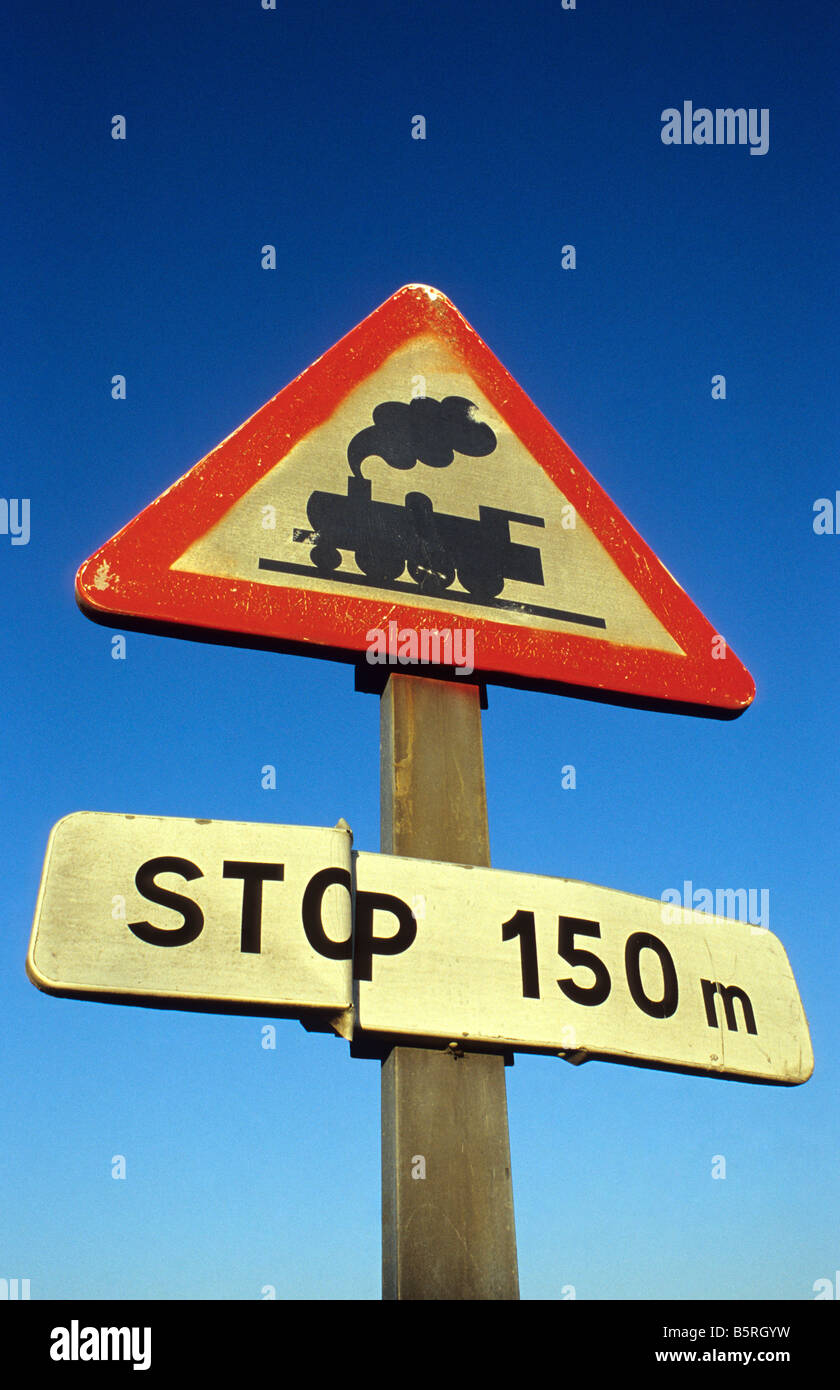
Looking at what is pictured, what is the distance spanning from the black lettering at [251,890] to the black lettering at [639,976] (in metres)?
0.48

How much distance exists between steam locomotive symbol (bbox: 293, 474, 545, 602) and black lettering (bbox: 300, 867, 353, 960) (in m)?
0.55

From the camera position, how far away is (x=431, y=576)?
1.70 metres

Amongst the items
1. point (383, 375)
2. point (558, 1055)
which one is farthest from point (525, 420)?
point (558, 1055)

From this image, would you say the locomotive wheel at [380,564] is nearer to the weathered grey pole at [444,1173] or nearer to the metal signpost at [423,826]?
the metal signpost at [423,826]

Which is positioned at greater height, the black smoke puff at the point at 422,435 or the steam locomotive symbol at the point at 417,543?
the black smoke puff at the point at 422,435

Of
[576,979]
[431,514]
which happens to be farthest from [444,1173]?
[431,514]

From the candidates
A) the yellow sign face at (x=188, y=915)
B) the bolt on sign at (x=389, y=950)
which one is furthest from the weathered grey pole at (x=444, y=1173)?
the yellow sign face at (x=188, y=915)

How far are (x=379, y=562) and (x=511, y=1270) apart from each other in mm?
1023

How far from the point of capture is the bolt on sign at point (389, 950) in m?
1.17

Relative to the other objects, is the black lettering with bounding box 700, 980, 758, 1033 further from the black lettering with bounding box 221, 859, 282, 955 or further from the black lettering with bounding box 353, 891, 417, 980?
the black lettering with bounding box 221, 859, 282, 955

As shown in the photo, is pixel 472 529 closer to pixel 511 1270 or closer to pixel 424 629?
pixel 424 629

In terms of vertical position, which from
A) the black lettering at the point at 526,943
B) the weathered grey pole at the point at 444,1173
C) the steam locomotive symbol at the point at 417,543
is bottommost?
the weathered grey pole at the point at 444,1173

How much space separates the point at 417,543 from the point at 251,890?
0.71 metres
